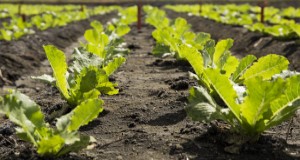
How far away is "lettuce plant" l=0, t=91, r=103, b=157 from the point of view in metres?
2.17

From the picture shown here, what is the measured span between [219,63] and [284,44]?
401cm

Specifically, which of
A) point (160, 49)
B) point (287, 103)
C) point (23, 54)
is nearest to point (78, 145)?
point (287, 103)

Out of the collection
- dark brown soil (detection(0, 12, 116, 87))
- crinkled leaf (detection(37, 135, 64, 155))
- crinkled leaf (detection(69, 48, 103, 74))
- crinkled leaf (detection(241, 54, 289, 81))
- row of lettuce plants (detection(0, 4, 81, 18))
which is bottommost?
crinkled leaf (detection(37, 135, 64, 155))

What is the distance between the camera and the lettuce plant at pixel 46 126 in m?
2.17

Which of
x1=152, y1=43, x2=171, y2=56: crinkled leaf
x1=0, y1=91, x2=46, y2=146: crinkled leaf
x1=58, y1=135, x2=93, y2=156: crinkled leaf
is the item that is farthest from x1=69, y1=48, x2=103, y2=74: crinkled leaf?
x1=152, y1=43, x2=171, y2=56: crinkled leaf

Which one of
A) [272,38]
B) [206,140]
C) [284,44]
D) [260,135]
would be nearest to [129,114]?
[206,140]

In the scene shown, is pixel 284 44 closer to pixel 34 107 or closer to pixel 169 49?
pixel 169 49

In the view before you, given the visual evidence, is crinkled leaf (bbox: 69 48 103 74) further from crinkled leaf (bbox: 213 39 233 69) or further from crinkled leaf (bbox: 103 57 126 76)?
crinkled leaf (bbox: 213 39 233 69)

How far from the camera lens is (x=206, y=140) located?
2512 mm

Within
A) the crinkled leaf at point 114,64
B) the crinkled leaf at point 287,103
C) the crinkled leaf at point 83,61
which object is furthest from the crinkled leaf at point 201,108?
the crinkled leaf at point 83,61

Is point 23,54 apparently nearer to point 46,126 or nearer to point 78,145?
point 46,126

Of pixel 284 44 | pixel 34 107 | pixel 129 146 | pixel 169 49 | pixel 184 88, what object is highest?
pixel 284 44

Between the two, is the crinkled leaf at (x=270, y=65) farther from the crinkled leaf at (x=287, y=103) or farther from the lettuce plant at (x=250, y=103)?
the crinkled leaf at (x=287, y=103)

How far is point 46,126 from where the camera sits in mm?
2400
